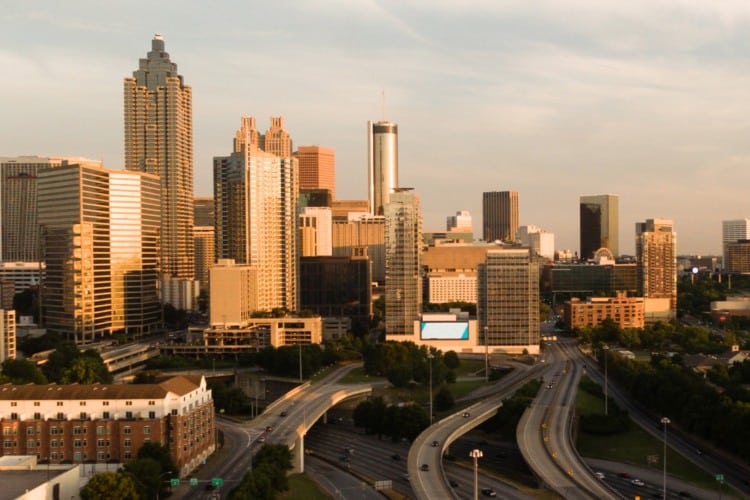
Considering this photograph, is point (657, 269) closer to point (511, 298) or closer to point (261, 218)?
point (511, 298)

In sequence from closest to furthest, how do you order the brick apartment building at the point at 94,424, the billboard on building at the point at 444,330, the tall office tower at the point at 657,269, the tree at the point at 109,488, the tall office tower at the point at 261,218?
the tree at the point at 109,488 < the brick apartment building at the point at 94,424 < the billboard on building at the point at 444,330 < the tall office tower at the point at 261,218 < the tall office tower at the point at 657,269

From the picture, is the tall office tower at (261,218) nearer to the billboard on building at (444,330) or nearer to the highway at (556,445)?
the billboard on building at (444,330)

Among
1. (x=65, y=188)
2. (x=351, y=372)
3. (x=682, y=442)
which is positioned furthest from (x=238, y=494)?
(x=65, y=188)

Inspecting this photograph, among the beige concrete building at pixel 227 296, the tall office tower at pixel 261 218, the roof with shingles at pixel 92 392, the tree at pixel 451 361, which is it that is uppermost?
the tall office tower at pixel 261 218

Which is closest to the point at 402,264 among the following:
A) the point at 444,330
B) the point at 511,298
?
the point at 444,330

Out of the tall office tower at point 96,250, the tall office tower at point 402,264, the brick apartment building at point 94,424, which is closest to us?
the brick apartment building at point 94,424

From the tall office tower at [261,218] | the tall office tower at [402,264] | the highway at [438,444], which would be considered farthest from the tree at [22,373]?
the tall office tower at [261,218]

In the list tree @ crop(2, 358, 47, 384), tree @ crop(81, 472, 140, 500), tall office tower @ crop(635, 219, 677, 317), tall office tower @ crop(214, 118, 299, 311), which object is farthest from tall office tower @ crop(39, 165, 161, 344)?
tall office tower @ crop(635, 219, 677, 317)
